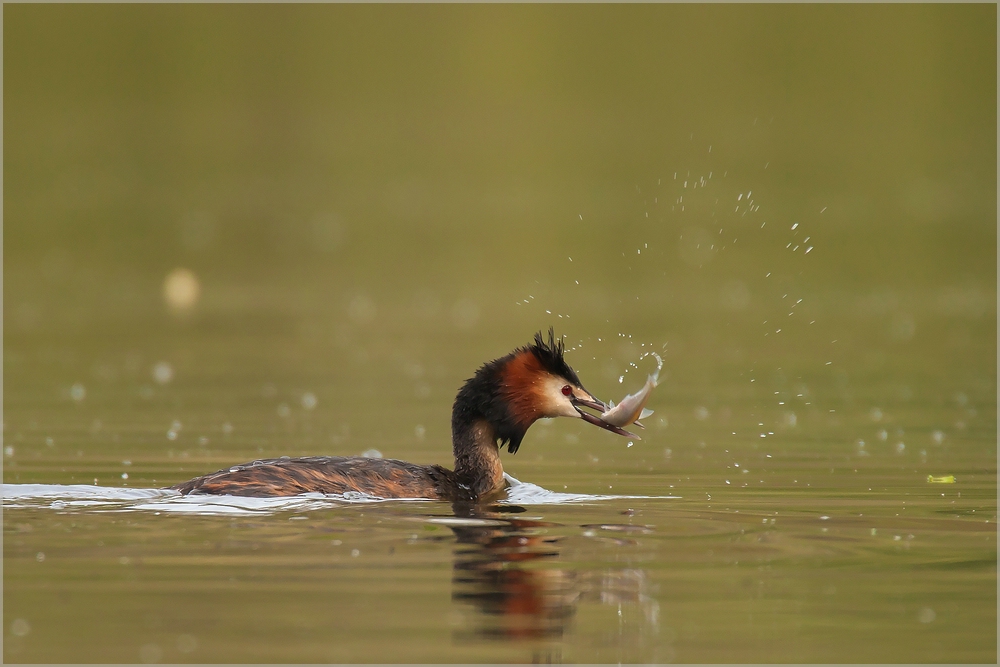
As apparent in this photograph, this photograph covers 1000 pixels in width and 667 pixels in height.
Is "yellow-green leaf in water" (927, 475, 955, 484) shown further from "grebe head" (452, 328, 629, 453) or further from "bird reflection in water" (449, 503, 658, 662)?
"bird reflection in water" (449, 503, 658, 662)

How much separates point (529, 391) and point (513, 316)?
13.6 meters

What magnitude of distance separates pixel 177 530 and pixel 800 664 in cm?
448

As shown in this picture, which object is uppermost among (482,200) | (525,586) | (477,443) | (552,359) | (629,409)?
(482,200)

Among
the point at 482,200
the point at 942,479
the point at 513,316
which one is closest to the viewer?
the point at 942,479

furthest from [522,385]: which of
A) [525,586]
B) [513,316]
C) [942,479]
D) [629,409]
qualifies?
[513,316]

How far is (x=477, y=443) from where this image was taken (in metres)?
13.1

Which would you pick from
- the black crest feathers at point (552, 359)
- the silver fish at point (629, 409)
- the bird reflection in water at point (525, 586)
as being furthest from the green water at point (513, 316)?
the black crest feathers at point (552, 359)

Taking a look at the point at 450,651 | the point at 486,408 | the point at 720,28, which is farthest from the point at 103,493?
the point at 720,28

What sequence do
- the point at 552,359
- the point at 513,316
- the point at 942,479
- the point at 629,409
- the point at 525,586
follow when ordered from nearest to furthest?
the point at 525,586, the point at 629,409, the point at 552,359, the point at 942,479, the point at 513,316

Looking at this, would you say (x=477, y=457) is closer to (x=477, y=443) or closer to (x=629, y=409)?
(x=477, y=443)

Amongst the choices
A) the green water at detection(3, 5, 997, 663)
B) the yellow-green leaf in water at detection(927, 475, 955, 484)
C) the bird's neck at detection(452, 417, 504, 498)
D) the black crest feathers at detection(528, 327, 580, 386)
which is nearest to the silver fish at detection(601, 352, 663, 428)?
the black crest feathers at detection(528, 327, 580, 386)

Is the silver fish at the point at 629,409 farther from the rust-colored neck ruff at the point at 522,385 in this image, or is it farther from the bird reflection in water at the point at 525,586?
the bird reflection in water at the point at 525,586

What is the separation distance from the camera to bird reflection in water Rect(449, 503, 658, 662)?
28.2ft

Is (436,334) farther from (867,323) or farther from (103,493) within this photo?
(103,493)
